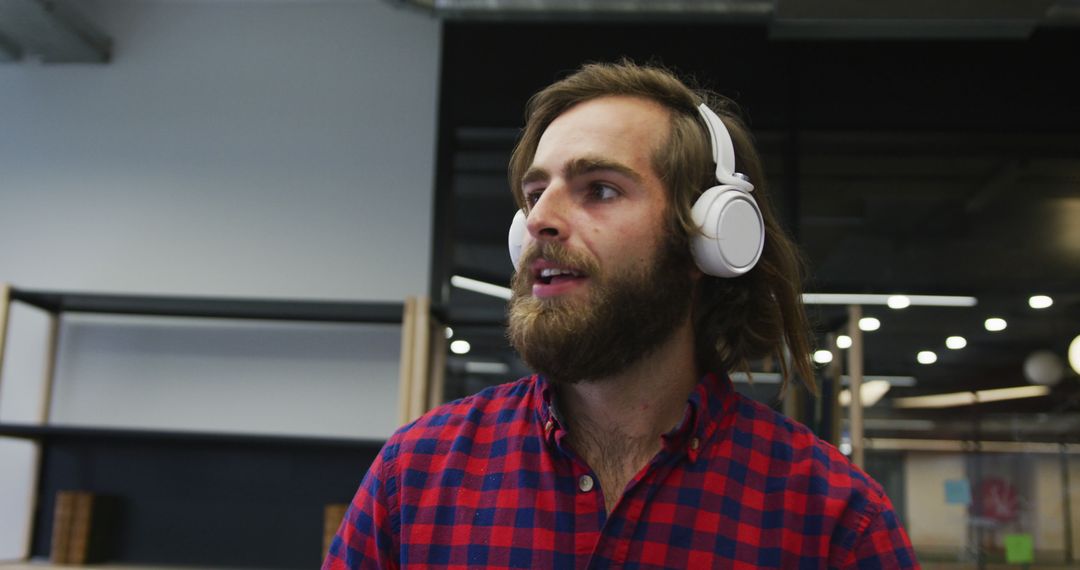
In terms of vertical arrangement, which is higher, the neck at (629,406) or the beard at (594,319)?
the beard at (594,319)

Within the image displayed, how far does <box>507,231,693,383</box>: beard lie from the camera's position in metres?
1.04

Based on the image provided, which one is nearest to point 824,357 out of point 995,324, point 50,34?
point 995,324

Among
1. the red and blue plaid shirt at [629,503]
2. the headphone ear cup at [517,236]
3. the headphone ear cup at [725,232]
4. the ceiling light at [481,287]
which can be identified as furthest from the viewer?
the ceiling light at [481,287]

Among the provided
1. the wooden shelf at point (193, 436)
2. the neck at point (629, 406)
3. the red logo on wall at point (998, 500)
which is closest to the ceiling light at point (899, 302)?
the red logo on wall at point (998, 500)

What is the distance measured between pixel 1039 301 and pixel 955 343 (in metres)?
0.30

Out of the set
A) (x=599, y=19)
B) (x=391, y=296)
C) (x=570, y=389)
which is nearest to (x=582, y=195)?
(x=570, y=389)

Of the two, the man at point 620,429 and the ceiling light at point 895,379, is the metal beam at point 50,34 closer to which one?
the man at point 620,429

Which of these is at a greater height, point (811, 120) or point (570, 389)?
point (811, 120)

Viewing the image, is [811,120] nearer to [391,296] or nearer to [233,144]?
[391,296]

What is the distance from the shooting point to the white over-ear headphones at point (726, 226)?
110cm

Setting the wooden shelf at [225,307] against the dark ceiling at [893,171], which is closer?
the wooden shelf at [225,307]

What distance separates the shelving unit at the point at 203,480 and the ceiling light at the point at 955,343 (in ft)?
5.30

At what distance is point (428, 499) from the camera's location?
106cm

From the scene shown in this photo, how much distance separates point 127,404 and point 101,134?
0.97m
